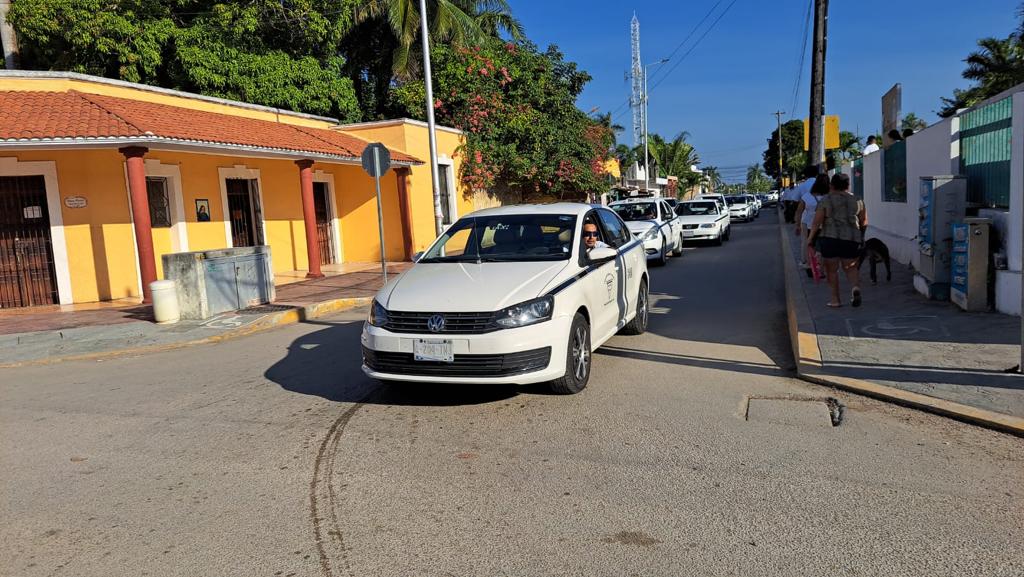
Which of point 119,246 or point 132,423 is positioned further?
point 119,246

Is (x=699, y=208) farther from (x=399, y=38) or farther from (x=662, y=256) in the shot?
(x=399, y=38)

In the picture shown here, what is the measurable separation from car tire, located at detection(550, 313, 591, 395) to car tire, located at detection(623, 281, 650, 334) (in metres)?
2.04

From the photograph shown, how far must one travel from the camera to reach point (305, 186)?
1652 cm

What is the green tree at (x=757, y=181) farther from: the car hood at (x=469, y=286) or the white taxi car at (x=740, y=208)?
the car hood at (x=469, y=286)

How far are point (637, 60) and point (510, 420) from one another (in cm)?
7230

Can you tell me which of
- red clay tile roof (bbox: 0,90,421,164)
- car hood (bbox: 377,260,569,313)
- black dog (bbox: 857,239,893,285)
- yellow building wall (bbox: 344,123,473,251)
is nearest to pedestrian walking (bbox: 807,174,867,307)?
black dog (bbox: 857,239,893,285)

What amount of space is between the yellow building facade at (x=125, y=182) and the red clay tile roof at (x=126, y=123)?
0.03 meters

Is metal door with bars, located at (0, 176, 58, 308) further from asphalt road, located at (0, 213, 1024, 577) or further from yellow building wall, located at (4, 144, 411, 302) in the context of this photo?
asphalt road, located at (0, 213, 1024, 577)

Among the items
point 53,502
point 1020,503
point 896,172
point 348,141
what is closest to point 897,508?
point 1020,503

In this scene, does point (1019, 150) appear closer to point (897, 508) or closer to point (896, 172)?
point (897, 508)

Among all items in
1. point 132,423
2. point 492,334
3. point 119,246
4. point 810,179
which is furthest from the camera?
point 119,246

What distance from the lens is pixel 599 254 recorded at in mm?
6402

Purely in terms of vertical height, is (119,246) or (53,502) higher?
(119,246)

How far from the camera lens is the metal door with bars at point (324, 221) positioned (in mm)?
19844
